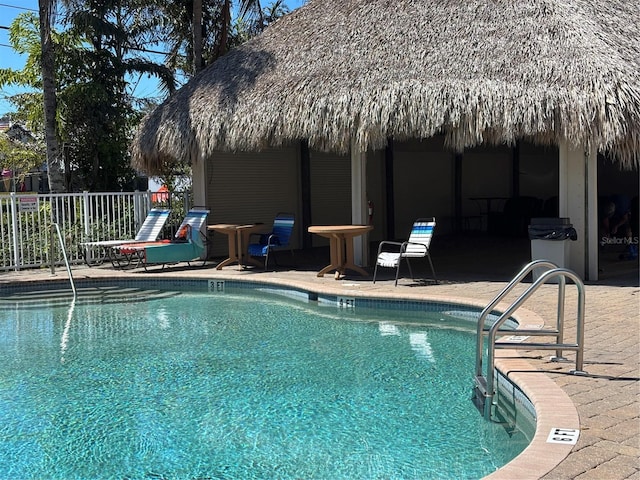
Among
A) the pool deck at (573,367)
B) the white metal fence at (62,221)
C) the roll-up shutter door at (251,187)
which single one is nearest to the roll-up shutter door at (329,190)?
the roll-up shutter door at (251,187)

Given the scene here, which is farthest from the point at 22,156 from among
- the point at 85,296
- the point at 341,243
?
the point at 341,243

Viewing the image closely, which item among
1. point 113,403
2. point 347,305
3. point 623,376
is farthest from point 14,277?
point 623,376

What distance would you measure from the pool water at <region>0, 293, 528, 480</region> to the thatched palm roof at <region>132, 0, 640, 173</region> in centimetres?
294

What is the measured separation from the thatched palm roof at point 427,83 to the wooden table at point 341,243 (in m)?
1.23

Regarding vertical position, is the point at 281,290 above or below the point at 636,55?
below

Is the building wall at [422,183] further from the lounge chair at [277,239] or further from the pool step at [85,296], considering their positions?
A: the pool step at [85,296]

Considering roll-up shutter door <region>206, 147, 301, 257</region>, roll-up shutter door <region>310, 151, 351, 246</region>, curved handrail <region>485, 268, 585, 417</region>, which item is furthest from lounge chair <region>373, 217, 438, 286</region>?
roll-up shutter door <region>310, 151, 351, 246</region>

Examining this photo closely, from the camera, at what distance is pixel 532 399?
4.06 metres

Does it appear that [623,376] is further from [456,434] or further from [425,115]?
[425,115]

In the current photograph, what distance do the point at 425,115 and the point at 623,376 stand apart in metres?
5.40

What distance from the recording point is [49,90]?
1260cm

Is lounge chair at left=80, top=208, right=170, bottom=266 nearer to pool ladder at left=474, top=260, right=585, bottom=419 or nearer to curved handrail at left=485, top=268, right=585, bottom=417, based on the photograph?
pool ladder at left=474, top=260, right=585, bottom=419

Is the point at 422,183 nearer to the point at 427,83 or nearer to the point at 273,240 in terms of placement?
the point at 273,240

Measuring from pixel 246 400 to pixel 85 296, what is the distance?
5.61 m
